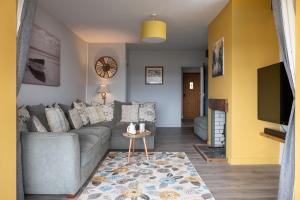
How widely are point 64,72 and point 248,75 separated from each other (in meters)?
3.55

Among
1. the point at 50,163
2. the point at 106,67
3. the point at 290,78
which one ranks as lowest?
the point at 50,163

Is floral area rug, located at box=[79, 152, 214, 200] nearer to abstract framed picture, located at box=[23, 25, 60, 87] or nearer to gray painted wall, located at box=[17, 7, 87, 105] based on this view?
gray painted wall, located at box=[17, 7, 87, 105]

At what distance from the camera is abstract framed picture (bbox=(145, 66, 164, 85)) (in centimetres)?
759

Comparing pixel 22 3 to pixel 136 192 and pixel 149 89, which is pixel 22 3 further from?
pixel 149 89

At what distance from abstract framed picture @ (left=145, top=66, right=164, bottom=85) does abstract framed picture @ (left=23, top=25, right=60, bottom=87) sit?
3.63 m

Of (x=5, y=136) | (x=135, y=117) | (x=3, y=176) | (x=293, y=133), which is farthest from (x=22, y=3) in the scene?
(x=135, y=117)

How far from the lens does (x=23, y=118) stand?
272cm

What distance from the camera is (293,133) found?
1.78 metres

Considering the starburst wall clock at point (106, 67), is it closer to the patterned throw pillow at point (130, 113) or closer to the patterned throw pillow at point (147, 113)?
the patterned throw pillow at point (130, 113)

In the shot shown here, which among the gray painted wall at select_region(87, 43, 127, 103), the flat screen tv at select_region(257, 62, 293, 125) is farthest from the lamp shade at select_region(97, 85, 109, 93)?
the flat screen tv at select_region(257, 62, 293, 125)

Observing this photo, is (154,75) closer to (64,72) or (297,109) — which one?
(64,72)

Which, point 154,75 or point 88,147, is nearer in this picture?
point 88,147

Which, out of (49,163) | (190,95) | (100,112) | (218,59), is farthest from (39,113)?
(190,95)

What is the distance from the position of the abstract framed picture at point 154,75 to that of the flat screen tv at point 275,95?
4.78 meters
